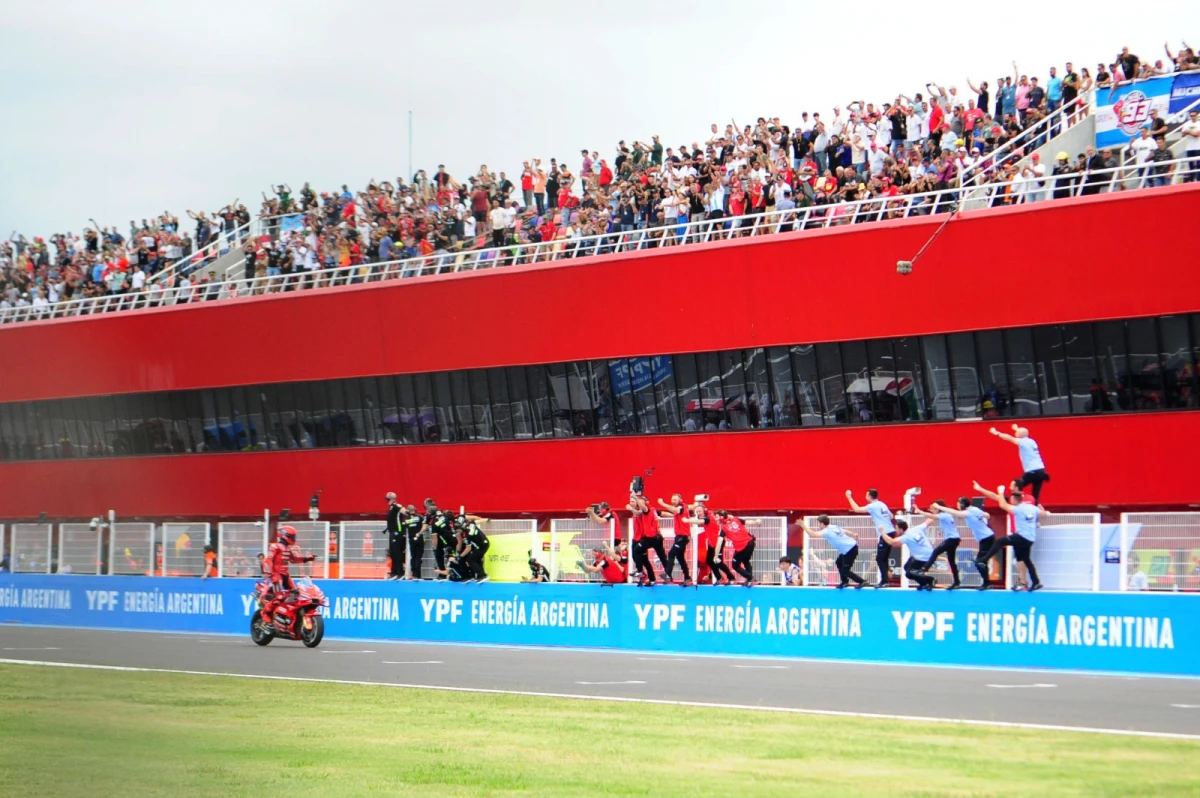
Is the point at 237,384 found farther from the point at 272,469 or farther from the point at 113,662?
the point at 113,662

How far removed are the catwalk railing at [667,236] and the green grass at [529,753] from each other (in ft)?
56.1

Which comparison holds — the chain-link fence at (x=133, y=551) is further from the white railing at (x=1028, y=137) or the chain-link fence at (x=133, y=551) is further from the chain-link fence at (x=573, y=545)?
the white railing at (x=1028, y=137)

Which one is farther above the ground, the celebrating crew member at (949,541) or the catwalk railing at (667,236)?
the catwalk railing at (667,236)

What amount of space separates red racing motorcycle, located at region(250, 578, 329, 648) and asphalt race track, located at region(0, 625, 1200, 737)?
313 mm

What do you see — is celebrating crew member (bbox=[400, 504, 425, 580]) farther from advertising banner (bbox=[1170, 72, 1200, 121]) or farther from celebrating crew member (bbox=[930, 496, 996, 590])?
advertising banner (bbox=[1170, 72, 1200, 121])

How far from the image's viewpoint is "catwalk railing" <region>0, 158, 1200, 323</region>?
31453 millimetres

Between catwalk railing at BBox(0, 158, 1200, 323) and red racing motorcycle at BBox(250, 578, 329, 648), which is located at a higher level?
catwalk railing at BBox(0, 158, 1200, 323)

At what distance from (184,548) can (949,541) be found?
1807 cm

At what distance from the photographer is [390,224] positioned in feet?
150

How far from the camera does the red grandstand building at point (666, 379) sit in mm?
31703

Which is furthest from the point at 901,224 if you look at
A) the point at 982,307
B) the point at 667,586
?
the point at 667,586

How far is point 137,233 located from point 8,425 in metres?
7.37

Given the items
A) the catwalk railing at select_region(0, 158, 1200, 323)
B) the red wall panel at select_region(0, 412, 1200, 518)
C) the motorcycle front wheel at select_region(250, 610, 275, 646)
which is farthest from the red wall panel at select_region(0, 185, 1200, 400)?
the motorcycle front wheel at select_region(250, 610, 275, 646)

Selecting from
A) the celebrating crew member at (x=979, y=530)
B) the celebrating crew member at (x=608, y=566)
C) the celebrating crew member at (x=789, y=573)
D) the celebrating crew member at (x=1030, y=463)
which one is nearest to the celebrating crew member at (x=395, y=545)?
the celebrating crew member at (x=608, y=566)
